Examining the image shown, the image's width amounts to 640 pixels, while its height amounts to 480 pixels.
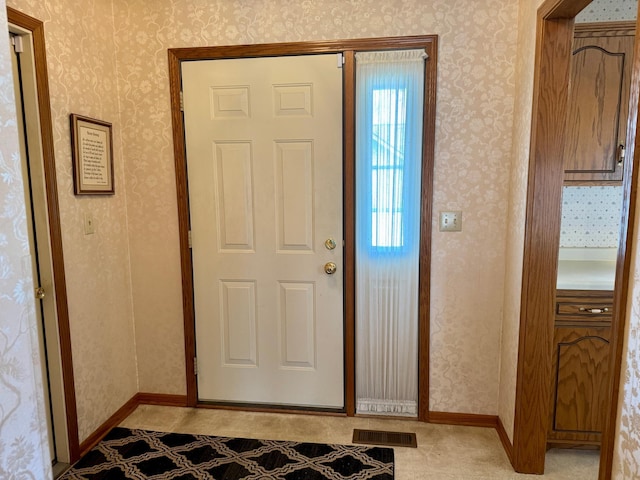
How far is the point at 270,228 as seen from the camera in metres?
2.25

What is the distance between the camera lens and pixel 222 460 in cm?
196

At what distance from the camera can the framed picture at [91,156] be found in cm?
193

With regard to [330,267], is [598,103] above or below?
above

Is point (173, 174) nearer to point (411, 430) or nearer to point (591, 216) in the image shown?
point (411, 430)

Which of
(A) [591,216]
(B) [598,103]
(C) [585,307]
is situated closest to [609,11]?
(B) [598,103]

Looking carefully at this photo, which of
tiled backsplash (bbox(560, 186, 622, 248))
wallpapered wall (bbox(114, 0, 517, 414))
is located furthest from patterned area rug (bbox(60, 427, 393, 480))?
tiled backsplash (bbox(560, 186, 622, 248))

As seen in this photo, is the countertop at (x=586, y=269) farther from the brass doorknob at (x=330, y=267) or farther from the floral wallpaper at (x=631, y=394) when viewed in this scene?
the brass doorknob at (x=330, y=267)

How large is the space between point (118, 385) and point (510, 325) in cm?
224

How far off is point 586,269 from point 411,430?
4.38 ft

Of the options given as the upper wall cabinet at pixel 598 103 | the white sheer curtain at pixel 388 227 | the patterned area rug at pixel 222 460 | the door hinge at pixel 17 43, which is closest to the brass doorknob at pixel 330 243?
the white sheer curtain at pixel 388 227

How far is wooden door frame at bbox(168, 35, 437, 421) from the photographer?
2.05 m

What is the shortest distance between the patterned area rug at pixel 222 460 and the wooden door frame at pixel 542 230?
0.70 meters

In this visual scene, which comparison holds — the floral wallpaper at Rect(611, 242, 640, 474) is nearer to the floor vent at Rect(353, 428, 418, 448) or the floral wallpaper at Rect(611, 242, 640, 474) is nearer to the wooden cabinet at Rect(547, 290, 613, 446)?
the wooden cabinet at Rect(547, 290, 613, 446)

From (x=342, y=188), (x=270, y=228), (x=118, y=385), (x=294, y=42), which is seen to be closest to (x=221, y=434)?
(x=118, y=385)
